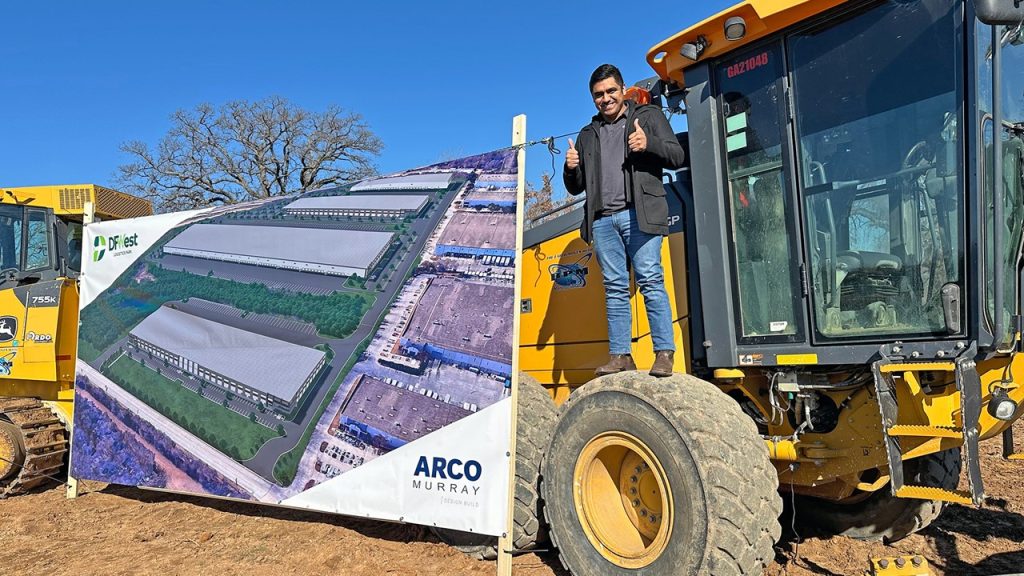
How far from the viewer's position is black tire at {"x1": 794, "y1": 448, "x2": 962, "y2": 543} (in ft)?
14.0

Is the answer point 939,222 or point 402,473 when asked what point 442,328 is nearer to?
point 402,473

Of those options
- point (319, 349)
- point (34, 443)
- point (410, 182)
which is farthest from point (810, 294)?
point (34, 443)

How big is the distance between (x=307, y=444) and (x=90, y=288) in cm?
314

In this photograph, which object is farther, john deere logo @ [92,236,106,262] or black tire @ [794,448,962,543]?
john deere logo @ [92,236,106,262]

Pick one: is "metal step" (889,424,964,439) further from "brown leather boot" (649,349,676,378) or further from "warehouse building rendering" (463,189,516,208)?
"warehouse building rendering" (463,189,516,208)

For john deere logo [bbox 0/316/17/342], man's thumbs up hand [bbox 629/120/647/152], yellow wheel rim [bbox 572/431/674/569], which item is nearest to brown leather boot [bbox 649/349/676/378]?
yellow wheel rim [bbox 572/431/674/569]

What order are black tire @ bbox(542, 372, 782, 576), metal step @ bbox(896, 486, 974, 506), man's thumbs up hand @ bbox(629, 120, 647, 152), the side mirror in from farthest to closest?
man's thumbs up hand @ bbox(629, 120, 647, 152), black tire @ bbox(542, 372, 782, 576), metal step @ bbox(896, 486, 974, 506), the side mirror

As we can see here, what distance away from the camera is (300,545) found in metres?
4.74

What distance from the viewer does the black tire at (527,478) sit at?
4.12 metres

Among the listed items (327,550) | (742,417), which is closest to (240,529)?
(327,550)

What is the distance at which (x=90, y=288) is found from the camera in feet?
20.7

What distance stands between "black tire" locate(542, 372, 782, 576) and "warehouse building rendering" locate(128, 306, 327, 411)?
6.67 feet

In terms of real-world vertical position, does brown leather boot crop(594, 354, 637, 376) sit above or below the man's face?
below

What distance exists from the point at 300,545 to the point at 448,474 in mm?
1496
